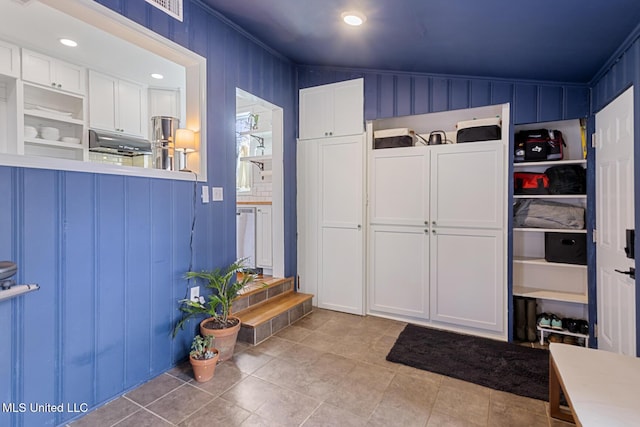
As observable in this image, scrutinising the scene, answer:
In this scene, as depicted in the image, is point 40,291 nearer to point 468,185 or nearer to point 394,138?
point 394,138

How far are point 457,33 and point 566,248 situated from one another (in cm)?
203

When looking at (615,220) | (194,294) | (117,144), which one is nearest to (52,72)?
(117,144)

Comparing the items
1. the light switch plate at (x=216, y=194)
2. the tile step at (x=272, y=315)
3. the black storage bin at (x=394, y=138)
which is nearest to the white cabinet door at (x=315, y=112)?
the black storage bin at (x=394, y=138)

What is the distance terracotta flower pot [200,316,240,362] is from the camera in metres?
2.23

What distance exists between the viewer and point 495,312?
2764 millimetres

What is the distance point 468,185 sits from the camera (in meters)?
2.81

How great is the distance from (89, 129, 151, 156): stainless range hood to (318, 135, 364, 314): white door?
2273 mm

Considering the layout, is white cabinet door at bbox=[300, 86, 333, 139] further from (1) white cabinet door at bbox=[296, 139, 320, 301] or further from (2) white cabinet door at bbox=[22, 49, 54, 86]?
(2) white cabinet door at bbox=[22, 49, 54, 86]

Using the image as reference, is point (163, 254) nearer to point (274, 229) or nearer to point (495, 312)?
point (274, 229)

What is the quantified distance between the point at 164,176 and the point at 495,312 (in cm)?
294

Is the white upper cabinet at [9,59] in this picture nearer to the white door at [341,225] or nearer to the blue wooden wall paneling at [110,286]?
the blue wooden wall paneling at [110,286]

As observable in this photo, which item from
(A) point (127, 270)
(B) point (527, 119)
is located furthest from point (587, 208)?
(A) point (127, 270)

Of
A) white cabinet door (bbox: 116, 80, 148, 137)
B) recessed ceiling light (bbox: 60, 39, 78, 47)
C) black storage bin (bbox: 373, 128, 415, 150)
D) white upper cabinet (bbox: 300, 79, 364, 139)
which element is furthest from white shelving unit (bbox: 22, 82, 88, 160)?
black storage bin (bbox: 373, 128, 415, 150)

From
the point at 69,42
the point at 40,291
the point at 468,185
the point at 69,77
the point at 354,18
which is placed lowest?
the point at 40,291
